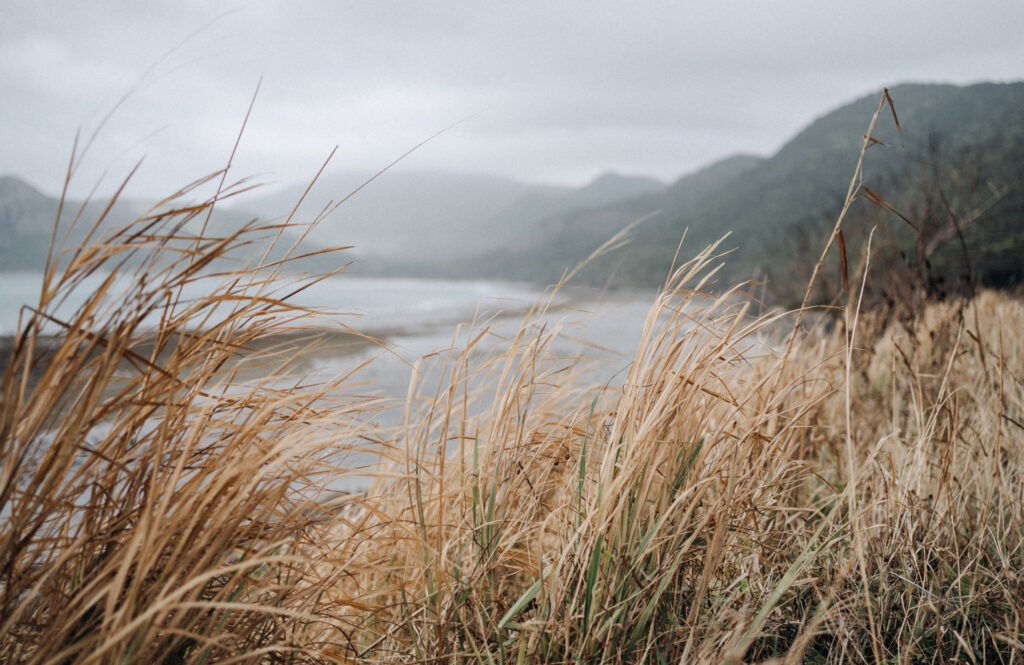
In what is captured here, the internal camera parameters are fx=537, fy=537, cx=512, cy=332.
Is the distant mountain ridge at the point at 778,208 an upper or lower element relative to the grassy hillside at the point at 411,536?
upper

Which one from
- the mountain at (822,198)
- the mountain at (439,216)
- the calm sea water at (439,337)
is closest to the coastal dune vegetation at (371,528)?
the calm sea water at (439,337)

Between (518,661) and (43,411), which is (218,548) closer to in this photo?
(43,411)

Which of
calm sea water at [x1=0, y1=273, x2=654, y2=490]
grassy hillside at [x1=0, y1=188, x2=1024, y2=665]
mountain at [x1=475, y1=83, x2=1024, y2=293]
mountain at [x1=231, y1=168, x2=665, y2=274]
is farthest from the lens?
mountain at [x1=231, y1=168, x2=665, y2=274]

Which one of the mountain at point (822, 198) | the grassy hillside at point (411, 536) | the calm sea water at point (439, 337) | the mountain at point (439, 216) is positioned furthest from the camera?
the mountain at point (439, 216)

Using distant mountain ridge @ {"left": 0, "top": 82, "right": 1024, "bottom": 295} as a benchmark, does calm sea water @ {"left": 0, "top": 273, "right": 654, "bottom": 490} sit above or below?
below

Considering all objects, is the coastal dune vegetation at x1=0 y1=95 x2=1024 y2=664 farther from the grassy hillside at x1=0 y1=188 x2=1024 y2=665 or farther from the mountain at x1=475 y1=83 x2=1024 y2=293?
the mountain at x1=475 y1=83 x2=1024 y2=293

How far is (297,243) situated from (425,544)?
2.16ft

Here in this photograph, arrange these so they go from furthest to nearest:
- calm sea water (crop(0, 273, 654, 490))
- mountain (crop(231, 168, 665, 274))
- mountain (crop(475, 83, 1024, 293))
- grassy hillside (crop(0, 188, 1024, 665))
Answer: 1. mountain (crop(231, 168, 665, 274))
2. mountain (crop(475, 83, 1024, 293))
3. calm sea water (crop(0, 273, 654, 490))
4. grassy hillside (crop(0, 188, 1024, 665))

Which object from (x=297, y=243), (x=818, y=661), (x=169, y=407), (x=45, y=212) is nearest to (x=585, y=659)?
(x=818, y=661)

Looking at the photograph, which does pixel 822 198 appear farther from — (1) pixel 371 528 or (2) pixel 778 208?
(1) pixel 371 528

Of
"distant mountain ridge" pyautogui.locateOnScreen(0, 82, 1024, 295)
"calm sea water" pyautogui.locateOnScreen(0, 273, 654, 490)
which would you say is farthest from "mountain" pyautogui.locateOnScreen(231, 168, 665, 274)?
"calm sea water" pyautogui.locateOnScreen(0, 273, 654, 490)

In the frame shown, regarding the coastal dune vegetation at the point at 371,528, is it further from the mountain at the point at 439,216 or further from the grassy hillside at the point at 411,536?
the mountain at the point at 439,216

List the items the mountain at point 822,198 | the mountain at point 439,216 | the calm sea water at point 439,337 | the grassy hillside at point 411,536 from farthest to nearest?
the mountain at point 439,216 < the mountain at point 822,198 < the calm sea water at point 439,337 < the grassy hillside at point 411,536

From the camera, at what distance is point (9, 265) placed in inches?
1923
